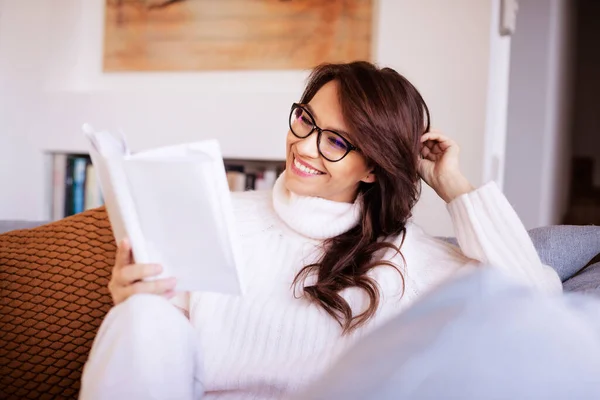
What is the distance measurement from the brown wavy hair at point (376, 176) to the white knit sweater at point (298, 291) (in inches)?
1.1

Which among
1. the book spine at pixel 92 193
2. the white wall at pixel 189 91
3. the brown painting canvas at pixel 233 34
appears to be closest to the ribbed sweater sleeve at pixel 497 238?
the white wall at pixel 189 91

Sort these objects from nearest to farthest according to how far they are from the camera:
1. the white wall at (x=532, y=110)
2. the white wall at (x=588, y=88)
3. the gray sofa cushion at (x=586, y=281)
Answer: the gray sofa cushion at (x=586, y=281)
the white wall at (x=532, y=110)
the white wall at (x=588, y=88)

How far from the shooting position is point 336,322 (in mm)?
1129

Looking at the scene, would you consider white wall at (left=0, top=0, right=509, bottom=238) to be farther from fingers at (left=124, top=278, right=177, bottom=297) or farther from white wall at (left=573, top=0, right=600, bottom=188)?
white wall at (left=573, top=0, right=600, bottom=188)

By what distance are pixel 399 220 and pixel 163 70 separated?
1592mm

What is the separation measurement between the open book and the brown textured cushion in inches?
14.3

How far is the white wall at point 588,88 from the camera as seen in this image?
13.5 feet

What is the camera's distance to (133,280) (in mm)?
850

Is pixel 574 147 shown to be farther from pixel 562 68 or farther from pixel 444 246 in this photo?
pixel 444 246

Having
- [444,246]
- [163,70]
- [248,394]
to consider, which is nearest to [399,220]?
[444,246]

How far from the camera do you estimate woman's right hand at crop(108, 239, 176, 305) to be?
2.76 feet

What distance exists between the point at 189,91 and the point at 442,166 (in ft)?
4.72

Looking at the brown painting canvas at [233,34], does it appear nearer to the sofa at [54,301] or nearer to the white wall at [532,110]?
the white wall at [532,110]

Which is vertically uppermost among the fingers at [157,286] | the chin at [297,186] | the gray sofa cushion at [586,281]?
the chin at [297,186]
